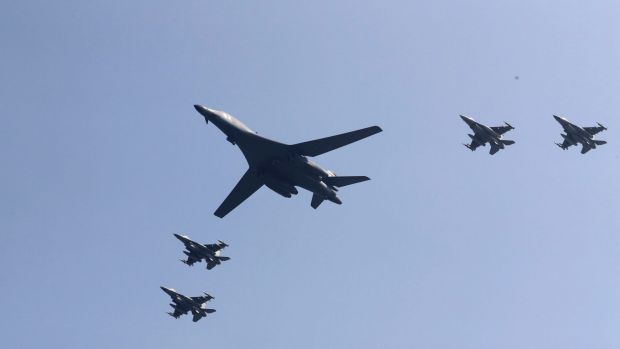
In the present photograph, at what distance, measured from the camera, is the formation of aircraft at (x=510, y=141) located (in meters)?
88.2

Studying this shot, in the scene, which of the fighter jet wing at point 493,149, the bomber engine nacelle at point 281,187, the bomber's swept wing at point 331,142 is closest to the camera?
the bomber's swept wing at point 331,142

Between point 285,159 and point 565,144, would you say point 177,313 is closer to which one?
point 285,159

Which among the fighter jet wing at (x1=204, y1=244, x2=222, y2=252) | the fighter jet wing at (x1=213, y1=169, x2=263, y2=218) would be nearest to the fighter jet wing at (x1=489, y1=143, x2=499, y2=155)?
the fighter jet wing at (x1=213, y1=169, x2=263, y2=218)

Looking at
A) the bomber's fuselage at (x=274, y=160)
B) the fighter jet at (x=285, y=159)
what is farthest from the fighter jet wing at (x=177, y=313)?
the bomber's fuselage at (x=274, y=160)

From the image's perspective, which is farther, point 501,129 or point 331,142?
point 501,129

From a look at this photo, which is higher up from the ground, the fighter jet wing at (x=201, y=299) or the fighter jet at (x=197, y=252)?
the fighter jet at (x=197, y=252)

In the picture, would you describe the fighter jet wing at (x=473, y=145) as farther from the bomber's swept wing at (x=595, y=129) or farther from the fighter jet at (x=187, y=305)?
the fighter jet at (x=187, y=305)

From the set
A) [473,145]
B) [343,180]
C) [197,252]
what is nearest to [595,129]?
[473,145]

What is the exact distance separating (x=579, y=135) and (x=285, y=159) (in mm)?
39902

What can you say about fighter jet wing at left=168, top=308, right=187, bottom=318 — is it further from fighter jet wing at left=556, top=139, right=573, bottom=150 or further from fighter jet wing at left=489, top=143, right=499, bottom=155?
fighter jet wing at left=556, top=139, right=573, bottom=150

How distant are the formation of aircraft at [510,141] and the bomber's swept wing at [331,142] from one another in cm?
2870

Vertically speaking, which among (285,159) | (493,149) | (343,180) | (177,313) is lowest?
(177,313)

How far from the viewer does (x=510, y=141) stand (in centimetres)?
8831

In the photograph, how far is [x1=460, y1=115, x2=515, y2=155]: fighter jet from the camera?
88125mm
